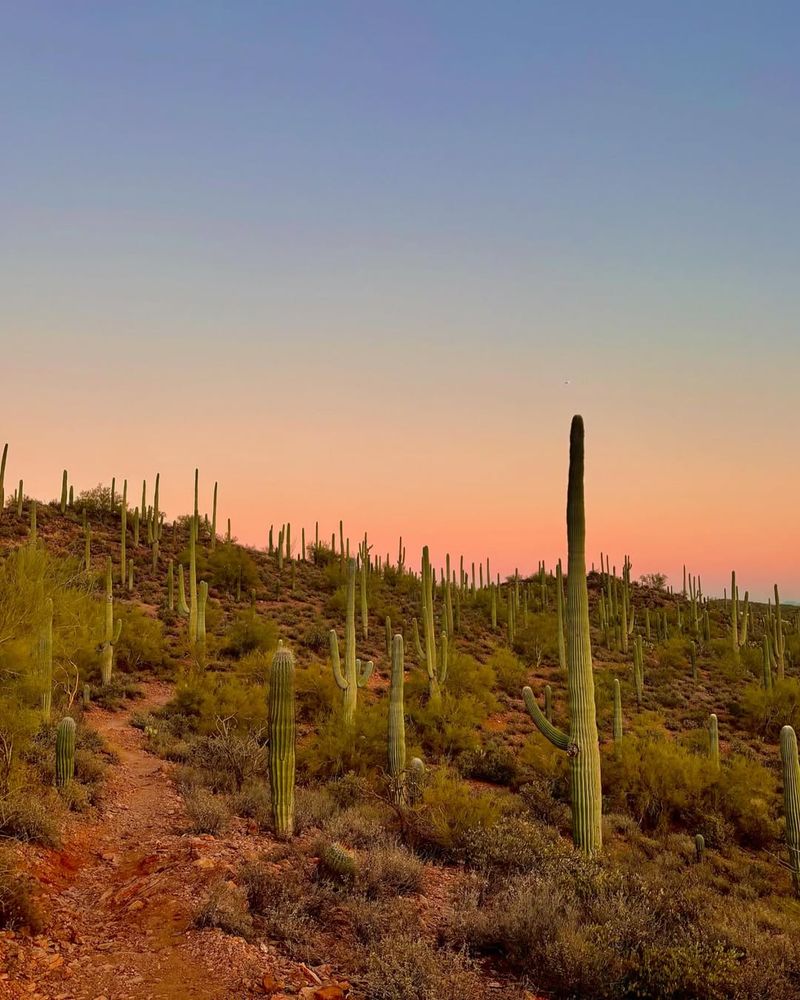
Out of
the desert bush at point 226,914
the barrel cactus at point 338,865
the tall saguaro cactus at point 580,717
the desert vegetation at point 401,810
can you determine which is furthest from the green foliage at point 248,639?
the desert bush at point 226,914

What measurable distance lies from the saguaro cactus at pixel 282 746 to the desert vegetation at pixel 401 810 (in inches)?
1.6

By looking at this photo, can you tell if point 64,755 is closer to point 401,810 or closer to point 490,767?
point 401,810

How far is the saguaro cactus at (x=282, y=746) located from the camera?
10.9m

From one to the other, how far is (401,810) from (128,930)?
199 inches

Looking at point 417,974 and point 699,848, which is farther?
point 699,848

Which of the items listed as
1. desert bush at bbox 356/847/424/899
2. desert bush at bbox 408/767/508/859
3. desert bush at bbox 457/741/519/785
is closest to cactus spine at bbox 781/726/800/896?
desert bush at bbox 408/767/508/859

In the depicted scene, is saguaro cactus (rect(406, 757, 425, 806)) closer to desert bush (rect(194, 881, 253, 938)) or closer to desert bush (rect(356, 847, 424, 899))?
desert bush (rect(356, 847, 424, 899))

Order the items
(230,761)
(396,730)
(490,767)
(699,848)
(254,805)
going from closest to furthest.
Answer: (254,805) → (699,848) → (230,761) → (396,730) → (490,767)

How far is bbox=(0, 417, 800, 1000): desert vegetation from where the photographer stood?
273 inches

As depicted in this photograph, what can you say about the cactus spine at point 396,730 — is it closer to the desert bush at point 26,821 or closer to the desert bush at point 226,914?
the desert bush at point 26,821

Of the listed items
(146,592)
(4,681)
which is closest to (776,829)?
(4,681)

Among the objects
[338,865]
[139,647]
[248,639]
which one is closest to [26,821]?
[338,865]


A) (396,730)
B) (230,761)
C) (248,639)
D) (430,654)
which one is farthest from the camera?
(248,639)

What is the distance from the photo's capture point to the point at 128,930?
24.7 ft
